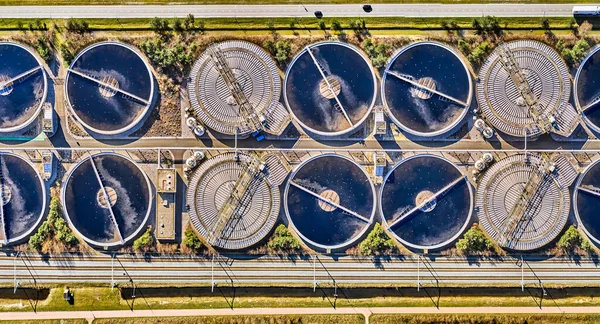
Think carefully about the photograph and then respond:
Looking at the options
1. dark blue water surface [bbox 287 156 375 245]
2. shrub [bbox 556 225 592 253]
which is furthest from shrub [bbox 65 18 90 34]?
shrub [bbox 556 225 592 253]

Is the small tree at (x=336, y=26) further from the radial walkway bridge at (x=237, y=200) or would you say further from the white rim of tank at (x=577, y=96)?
the white rim of tank at (x=577, y=96)

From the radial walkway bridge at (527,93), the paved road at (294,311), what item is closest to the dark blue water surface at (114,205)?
the paved road at (294,311)

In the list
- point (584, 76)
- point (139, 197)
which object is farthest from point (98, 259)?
point (584, 76)

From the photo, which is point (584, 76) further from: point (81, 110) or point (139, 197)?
point (81, 110)

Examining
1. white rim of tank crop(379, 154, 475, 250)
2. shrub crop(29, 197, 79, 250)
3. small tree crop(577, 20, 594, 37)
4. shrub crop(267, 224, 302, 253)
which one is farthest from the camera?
small tree crop(577, 20, 594, 37)

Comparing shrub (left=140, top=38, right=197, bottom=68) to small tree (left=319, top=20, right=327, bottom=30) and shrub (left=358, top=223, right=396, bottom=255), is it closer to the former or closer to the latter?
small tree (left=319, top=20, right=327, bottom=30)

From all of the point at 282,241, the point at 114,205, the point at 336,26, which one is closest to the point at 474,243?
the point at 282,241
